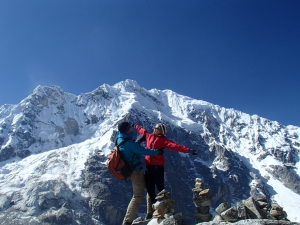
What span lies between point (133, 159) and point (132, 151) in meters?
0.30

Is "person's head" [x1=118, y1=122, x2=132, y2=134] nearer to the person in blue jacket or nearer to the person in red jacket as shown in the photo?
the person in blue jacket

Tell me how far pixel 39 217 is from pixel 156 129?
189031mm

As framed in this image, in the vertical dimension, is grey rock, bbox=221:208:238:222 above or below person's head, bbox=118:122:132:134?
below

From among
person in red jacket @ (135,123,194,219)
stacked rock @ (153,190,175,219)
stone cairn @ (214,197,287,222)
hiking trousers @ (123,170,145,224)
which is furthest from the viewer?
person in red jacket @ (135,123,194,219)

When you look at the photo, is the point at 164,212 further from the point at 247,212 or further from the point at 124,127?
the point at 124,127

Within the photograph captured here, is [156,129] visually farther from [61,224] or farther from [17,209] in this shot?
[17,209]

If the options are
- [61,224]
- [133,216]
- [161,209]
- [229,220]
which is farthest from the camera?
[61,224]

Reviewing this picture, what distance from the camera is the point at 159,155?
1510cm

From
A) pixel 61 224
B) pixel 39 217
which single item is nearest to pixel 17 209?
pixel 39 217

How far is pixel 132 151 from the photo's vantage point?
14.3 m

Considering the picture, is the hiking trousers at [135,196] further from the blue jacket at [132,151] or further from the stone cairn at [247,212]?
the stone cairn at [247,212]

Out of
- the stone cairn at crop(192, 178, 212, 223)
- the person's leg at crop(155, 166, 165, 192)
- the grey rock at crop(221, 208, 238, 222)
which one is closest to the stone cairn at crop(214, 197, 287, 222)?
the grey rock at crop(221, 208, 238, 222)

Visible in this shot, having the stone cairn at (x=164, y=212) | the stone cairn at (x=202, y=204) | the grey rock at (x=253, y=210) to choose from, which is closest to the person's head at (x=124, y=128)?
the stone cairn at (x=164, y=212)

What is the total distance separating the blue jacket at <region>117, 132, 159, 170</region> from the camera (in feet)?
46.7
